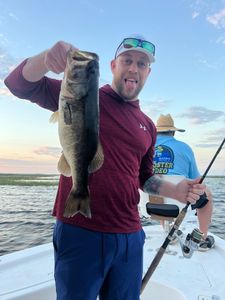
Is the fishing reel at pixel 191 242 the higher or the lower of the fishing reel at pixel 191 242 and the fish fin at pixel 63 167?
the lower

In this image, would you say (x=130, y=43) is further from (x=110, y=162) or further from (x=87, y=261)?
(x=87, y=261)

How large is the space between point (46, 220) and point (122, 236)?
11.9 m

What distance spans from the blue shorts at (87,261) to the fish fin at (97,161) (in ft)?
1.46

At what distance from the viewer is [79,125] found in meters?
2.08

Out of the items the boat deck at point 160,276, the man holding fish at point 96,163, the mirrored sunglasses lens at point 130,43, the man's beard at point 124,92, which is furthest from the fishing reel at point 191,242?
the mirrored sunglasses lens at point 130,43

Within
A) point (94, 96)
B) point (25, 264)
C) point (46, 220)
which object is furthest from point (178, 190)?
point (46, 220)

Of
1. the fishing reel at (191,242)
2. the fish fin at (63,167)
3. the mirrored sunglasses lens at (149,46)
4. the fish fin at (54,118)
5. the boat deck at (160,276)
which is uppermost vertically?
the mirrored sunglasses lens at (149,46)

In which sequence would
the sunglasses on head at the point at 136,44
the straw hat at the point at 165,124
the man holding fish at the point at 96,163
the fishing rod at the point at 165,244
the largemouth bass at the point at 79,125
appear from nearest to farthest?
the largemouth bass at the point at 79,125 → the man holding fish at the point at 96,163 → the sunglasses on head at the point at 136,44 → the fishing rod at the point at 165,244 → the straw hat at the point at 165,124

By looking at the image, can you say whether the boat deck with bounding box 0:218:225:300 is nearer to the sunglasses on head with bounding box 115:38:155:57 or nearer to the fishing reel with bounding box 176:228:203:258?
the fishing reel with bounding box 176:228:203:258

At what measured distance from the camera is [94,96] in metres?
2.01

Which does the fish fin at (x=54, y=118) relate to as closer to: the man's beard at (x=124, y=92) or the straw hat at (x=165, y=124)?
the man's beard at (x=124, y=92)

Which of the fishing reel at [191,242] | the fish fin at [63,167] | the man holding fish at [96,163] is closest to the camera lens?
the man holding fish at [96,163]

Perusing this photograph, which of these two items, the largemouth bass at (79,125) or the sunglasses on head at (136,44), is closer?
the largemouth bass at (79,125)

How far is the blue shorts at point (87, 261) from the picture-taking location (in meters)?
2.31
